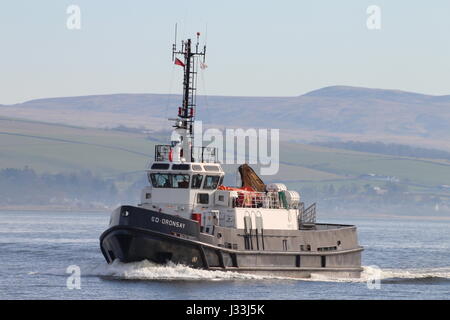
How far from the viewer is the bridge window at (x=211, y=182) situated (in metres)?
50.6

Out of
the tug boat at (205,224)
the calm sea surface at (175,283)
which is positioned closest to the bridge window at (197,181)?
the tug boat at (205,224)

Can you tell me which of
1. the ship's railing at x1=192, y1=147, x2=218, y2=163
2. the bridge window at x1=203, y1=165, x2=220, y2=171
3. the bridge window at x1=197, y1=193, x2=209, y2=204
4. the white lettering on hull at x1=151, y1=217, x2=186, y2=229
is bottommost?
the white lettering on hull at x1=151, y1=217, x2=186, y2=229

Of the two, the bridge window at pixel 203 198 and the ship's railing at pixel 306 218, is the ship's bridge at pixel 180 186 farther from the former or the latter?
the ship's railing at pixel 306 218

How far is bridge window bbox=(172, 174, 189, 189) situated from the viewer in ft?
165

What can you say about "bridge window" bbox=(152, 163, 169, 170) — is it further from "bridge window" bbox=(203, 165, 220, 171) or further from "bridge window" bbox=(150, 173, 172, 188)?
"bridge window" bbox=(203, 165, 220, 171)

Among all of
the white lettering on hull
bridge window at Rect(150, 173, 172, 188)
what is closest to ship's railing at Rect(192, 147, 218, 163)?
bridge window at Rect(150, 173, 172, 188)

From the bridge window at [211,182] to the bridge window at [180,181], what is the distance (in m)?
0.93

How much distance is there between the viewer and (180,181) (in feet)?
165

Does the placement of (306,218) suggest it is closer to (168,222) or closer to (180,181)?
(180,181)

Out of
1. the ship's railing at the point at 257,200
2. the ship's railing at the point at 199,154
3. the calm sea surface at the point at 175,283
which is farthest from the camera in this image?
the ship's railing at the point at 199,154

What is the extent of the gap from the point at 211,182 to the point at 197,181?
2.69 ft

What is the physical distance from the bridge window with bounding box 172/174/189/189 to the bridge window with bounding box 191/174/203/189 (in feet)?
0.95

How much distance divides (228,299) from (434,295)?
1223 centimetres
